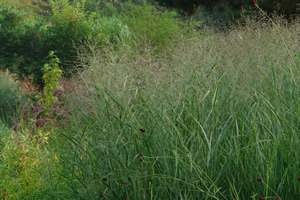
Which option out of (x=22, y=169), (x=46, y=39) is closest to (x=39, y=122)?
(x=22, y=169)

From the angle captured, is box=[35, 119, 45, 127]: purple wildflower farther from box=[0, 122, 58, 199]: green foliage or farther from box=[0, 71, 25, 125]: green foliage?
box=[0, 71, 25, 125]: green foliage

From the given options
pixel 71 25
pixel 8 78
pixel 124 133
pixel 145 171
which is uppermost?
pixel 124 133

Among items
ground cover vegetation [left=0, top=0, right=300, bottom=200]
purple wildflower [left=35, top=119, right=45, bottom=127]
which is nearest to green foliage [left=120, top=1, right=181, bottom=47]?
purple wildflower [left=35, top=119, right=45, bottom=127]

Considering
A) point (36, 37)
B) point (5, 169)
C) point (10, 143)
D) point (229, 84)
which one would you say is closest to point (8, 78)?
point (36, 37)

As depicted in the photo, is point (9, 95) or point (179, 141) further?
point (9, 95)

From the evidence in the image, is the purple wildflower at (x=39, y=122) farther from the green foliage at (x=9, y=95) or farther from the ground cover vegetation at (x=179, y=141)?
the green foliage at (x=9, y=95)

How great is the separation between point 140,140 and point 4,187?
164 cm

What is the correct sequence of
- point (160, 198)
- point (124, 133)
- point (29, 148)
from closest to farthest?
point (160, 198) → point (124, 133) → point (29, 148)

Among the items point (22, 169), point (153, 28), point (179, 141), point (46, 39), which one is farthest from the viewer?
point (153, 28)

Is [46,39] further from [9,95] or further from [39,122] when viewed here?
[39,122]

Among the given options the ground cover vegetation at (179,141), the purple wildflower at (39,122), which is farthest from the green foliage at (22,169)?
the purple wildflower at (39,122)

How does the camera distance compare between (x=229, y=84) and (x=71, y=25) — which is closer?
(x=229, y=84)

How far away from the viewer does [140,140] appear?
8.59 feet

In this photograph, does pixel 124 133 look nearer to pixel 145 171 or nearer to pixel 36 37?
pixel 145 171
